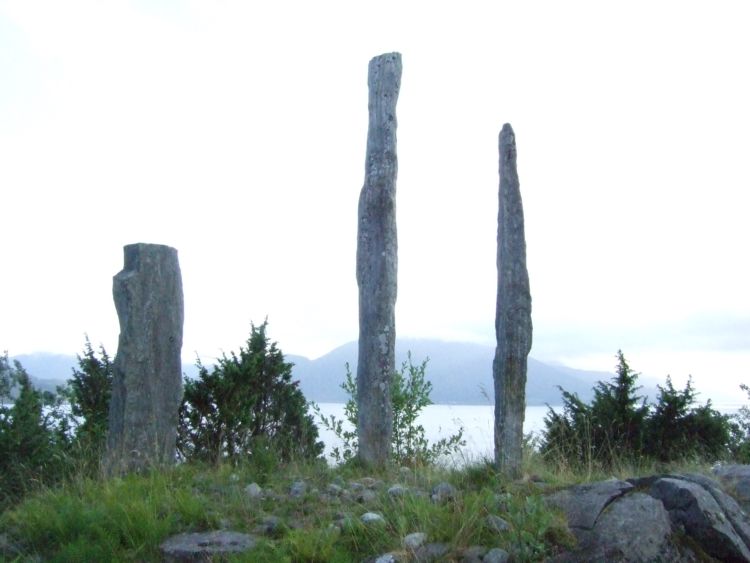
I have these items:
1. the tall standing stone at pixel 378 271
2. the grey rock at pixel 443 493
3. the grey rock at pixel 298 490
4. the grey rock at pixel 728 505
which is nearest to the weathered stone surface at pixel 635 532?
the grey rock at pixel 728 505

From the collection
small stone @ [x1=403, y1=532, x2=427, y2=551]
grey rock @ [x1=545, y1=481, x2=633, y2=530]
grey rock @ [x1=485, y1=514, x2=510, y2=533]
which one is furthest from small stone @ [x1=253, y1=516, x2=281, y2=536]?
grey rock @ [x1=545, y1=481, x2=633, y2=530]

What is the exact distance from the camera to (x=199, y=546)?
766cm

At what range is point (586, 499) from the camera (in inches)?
301

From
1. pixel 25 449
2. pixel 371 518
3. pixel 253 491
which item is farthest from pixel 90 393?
pixel 371 518

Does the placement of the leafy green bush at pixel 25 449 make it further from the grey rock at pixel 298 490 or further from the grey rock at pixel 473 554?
the grey rock at pixel 473 554

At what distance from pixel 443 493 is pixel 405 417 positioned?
6.34 metres

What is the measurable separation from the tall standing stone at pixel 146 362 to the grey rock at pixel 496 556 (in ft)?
17.2

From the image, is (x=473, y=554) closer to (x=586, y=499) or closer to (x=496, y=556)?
(x=496, y=556)

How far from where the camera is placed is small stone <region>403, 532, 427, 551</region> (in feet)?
23.4

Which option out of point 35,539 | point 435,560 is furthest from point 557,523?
point 35,539

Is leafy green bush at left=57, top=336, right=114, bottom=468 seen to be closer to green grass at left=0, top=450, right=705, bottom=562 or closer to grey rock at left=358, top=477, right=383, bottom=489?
green grass at left=0, top=450, right=705, bottom=562

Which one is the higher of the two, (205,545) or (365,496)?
(365,496)

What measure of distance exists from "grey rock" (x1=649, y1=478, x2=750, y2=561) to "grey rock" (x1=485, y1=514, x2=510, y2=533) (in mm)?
1595

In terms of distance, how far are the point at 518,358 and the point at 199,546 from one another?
4377 mm
